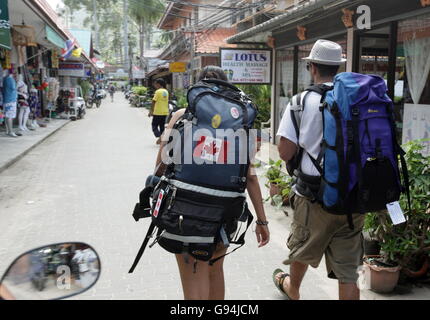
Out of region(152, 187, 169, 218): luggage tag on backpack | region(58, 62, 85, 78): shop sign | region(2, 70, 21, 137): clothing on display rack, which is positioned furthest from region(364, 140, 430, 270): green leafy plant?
region(58, 62, 85, 78): shop sign

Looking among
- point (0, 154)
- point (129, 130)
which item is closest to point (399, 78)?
point (0, 154)

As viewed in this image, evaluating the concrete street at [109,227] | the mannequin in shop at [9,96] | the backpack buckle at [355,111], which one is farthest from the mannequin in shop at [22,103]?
the backpack buckle at [355,111]

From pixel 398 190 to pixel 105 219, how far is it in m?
4.12

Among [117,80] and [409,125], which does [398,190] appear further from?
[117,80]

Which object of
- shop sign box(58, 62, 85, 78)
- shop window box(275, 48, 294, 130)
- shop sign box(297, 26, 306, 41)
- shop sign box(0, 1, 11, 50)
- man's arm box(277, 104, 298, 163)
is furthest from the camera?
shop sign box(58, 62, 85, 78)

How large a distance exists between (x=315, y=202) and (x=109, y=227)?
11.1 ft

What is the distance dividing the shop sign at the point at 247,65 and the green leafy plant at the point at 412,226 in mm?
6760

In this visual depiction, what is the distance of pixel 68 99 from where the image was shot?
22.9 meters

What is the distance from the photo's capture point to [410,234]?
12.3 feet

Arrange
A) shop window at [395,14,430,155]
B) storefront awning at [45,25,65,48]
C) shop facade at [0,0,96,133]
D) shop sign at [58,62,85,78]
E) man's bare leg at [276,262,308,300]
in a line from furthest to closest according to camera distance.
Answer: shop sign at [58,62,85,78] < storefront awning at [45,25,65,48] < shop facade at [0,0,96,133] < shop window at [395,14,430,155] < man's bare leg at [276,262,308,300]

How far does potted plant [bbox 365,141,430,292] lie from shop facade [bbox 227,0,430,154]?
2.57 meters

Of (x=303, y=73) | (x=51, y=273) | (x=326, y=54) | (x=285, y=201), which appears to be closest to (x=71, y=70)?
(x=303, y=73)

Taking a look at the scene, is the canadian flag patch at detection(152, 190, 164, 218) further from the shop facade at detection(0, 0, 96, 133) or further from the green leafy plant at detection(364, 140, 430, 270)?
the shop facade at detection(0, 0, 96, 133)

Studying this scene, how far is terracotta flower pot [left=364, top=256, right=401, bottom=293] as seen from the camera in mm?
3682
